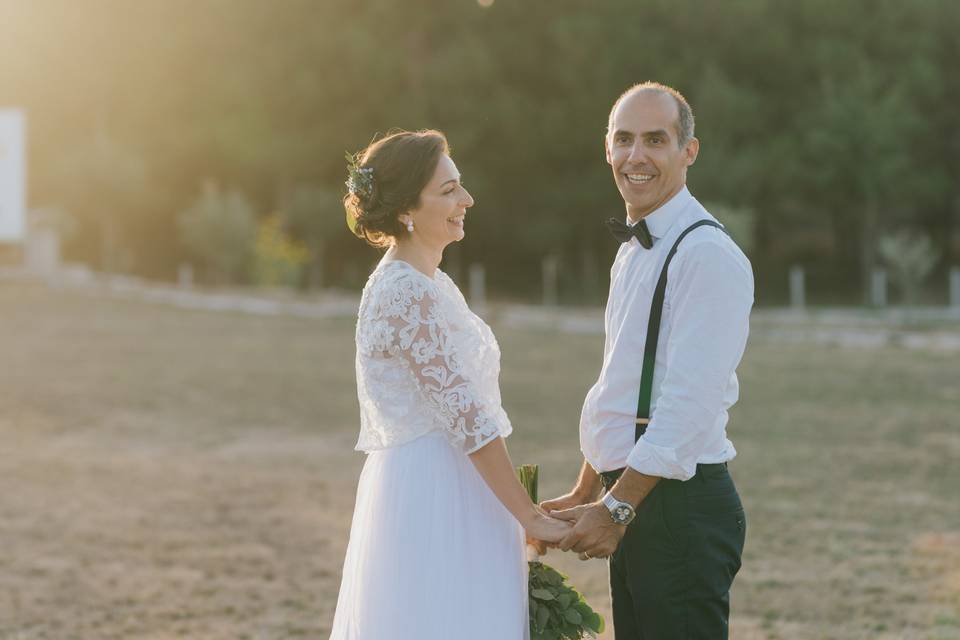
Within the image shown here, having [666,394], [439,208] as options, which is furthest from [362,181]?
[666,394]

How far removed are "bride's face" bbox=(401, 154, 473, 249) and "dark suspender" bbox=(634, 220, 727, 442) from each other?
541 millimetres

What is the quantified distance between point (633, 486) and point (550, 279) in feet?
113

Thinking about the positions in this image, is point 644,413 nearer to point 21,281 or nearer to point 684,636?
point 684,636

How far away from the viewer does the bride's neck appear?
9.87ft

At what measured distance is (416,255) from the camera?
118 inches

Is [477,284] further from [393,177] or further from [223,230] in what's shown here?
[393,177]

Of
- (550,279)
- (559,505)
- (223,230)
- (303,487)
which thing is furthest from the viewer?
(550,279)

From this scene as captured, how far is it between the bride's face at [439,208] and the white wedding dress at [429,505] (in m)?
0.11

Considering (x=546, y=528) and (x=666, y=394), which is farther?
(x=546, y=528)

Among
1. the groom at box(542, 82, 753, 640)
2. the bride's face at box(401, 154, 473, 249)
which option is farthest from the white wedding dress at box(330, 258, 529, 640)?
the groom at box(542, 82, 753, 640)

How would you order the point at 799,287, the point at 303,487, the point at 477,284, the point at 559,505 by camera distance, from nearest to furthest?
the point at 559,505, the point at 303,487, the point at 477,284, the point at 799,287

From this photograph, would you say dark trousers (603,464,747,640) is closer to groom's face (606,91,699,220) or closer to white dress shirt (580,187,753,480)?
white dress shirt (580,187,753,480)

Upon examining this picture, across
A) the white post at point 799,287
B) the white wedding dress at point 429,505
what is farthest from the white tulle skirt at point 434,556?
the white post at point 799,287

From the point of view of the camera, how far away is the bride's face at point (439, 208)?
3.00 metres
